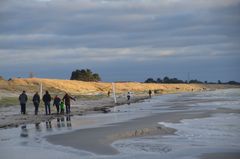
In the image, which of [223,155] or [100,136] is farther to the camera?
[100,136]

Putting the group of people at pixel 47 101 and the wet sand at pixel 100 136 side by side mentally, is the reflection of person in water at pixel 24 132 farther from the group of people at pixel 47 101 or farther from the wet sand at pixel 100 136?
the group of people at pixel 47 101

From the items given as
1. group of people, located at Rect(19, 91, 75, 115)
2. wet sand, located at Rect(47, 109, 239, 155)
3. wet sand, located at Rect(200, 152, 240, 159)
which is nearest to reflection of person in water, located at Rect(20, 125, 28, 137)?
wet sand, located at Rect(47, 109, 239, 155)

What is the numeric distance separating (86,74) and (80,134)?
12203 centimetres

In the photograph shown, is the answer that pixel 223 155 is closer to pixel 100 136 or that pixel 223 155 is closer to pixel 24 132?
pixel 100 136

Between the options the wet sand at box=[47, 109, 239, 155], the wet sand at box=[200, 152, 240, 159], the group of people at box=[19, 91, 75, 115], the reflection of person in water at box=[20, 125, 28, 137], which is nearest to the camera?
the wet sand at box=[200, 152, 240, 159]

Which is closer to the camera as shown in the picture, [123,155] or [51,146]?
[123,155]

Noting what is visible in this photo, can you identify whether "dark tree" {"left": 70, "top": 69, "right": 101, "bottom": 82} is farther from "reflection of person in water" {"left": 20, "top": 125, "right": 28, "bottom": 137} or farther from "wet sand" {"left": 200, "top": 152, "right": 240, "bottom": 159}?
"wet sand" {"left": 200, "top": 152, "right": 240, "bottom": 159}

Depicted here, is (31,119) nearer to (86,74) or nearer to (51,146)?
(51,146)

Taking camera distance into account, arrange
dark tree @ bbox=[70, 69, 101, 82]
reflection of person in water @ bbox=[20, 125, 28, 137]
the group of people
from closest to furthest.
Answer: reflection of person in water @ bbox=[20, 125, 28, 137]
the group of people
dark tree @ bbox=[70, 69, 101, 82]

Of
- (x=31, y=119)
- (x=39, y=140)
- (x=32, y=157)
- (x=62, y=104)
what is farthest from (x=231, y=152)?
(x=62, y=104)

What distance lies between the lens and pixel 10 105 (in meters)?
44.5

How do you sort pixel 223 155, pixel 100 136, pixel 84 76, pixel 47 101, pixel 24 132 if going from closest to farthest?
1. pixel 223 155
2. pixel 100 136
3. pixel 24 132
4. pixel 47 101
5. pixel 84 76

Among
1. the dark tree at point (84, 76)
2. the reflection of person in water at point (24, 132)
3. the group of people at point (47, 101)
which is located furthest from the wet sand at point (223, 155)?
the dark tree at point (84, 76)

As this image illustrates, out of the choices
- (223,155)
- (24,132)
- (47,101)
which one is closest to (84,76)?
(47,101)
